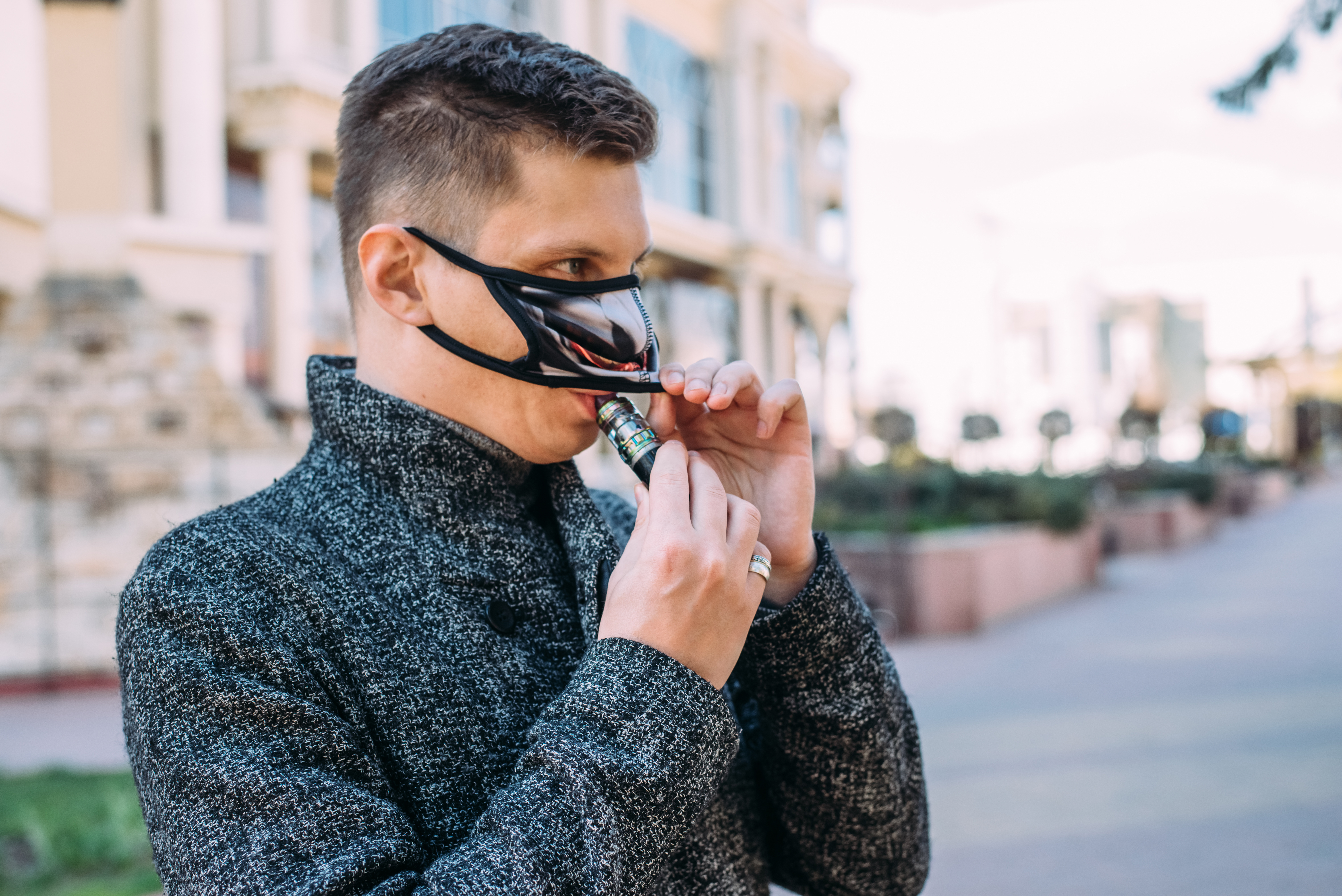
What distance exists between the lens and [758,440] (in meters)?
1.72

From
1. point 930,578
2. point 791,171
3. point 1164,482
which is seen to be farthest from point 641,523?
point 791,171

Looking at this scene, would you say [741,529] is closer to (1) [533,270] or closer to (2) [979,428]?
(1) [533,270]

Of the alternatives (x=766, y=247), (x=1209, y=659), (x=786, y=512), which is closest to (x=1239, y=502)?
(x=766, y=247)

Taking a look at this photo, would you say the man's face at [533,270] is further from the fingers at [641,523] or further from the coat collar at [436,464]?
the fingers at [641,523]

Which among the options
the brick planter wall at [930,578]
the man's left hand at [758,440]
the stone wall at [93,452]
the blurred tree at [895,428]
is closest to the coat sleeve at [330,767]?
the man's left hand at [758,440]

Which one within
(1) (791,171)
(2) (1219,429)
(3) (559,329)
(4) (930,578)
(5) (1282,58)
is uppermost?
(1) (791,171)

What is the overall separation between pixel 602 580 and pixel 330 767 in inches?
18.8

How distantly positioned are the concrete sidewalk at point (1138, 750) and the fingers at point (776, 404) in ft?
11.3

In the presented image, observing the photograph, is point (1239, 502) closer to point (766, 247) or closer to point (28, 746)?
point (766, 247)

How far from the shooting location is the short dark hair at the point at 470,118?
4.76ft

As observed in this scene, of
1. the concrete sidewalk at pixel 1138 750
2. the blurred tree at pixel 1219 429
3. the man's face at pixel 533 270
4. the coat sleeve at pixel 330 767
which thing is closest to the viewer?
the coat sleeve at pixel 330 767

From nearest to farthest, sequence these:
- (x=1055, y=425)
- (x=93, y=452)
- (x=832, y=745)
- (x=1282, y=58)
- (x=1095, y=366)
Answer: (x=832, y=745) < (x=1282, y=58) < (x=93, y=452) < (x=1055, y=425) < (x=1095, y=366)

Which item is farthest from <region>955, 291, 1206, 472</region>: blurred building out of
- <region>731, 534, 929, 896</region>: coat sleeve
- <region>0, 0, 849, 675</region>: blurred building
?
<region>731, 534, 929, 896</region>: coat sleeve

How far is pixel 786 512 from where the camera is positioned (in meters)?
1.62
